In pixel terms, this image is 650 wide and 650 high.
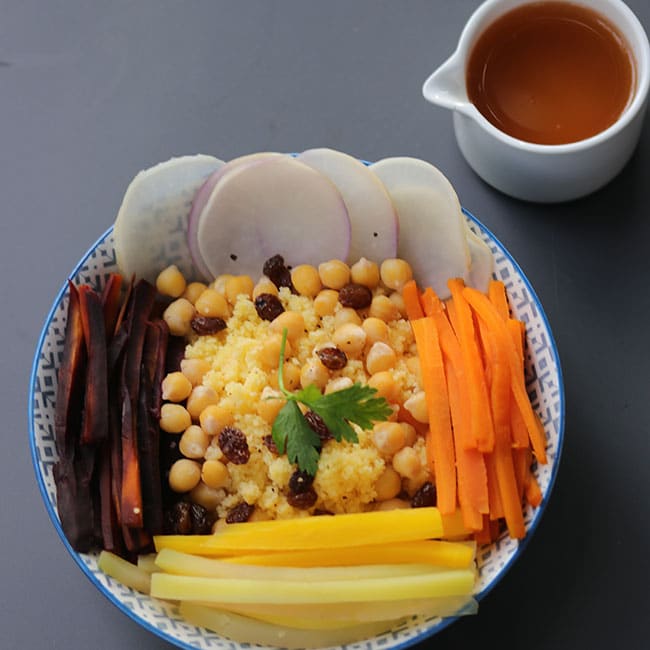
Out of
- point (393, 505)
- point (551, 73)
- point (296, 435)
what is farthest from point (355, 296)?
point (551, 73)

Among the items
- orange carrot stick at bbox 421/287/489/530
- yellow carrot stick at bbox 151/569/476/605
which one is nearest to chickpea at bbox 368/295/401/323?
orange carrot stick at bbox 421/287/489/530

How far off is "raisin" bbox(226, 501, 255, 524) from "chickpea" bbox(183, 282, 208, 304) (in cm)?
52

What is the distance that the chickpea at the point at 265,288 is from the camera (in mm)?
2332

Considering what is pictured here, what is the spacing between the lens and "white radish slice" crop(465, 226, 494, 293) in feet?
7.36

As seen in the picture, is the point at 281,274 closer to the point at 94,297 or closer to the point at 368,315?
the point at 368,315

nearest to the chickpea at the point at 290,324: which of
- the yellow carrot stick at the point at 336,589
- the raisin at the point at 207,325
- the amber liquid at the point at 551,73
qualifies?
the raisin at the point at 207,325

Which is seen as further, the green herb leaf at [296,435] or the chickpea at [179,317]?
the chickpea at [179,317]

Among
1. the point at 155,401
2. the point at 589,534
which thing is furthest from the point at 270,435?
the point at 589,534

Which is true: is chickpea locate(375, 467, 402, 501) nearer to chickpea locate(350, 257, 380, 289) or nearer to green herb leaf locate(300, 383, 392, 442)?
green herb leaf locate(300, 383, 392, 442)

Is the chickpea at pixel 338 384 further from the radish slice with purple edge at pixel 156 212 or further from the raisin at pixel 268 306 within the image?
the radish slice with purple edge at pixel 156 212

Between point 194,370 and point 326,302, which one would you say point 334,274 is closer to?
point 326,302

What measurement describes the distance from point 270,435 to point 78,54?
1.33 meters

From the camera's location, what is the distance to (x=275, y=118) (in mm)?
2725

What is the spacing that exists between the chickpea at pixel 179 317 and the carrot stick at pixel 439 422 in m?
0.55
